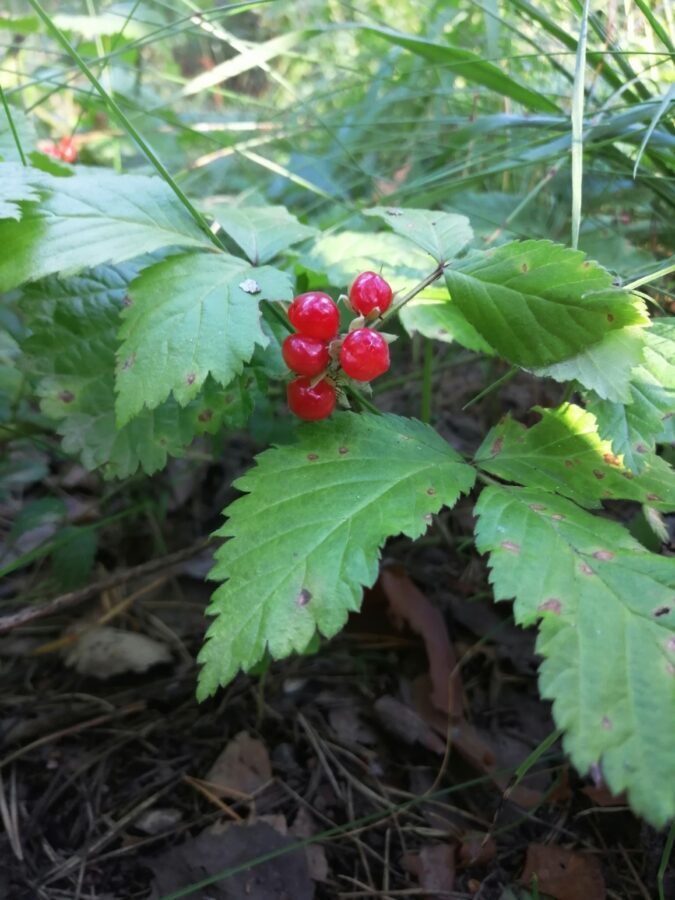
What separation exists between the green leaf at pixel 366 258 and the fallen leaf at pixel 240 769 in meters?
0.93

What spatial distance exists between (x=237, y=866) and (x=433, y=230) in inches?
45.5

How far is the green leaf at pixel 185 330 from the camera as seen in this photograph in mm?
1022

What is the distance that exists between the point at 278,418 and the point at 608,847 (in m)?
1.07

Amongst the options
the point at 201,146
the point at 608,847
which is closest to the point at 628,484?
the point at 608,847

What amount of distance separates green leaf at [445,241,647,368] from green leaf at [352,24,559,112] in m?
0.59

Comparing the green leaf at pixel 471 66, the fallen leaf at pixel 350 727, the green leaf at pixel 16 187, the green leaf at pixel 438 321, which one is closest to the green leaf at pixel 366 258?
the green leaf at pixel 438 321

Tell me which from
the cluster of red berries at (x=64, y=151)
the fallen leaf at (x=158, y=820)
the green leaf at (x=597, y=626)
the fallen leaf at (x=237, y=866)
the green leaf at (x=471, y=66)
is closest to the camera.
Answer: the green leaf at (x=597, y=626)

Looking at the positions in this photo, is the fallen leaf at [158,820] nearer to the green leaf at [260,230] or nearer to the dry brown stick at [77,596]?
the dry brown stick at [77,596]

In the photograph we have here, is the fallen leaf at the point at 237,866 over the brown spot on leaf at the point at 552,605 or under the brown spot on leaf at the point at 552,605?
under

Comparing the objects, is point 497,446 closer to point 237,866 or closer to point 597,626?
point 597,626

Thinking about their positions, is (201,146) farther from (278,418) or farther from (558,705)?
(558,705)

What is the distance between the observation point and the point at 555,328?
41.7 inches

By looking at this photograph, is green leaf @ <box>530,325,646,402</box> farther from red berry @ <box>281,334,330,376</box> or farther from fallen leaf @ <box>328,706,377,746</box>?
fallen leaf @ <box>328,706,377,746</box>

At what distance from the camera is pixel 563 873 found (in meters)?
1.13
